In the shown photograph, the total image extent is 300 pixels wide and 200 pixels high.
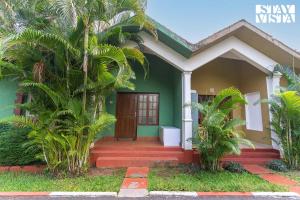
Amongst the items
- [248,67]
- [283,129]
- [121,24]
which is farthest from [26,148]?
[248,67]

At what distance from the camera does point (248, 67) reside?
951 cm

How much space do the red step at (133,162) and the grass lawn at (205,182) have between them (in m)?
0.55

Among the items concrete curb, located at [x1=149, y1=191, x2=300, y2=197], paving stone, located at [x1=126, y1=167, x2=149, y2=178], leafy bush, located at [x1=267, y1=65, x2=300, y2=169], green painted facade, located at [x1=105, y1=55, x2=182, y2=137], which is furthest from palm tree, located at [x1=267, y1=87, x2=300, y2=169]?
paving stone, located at [x1=126, y1=167, x2=149, y2=178]

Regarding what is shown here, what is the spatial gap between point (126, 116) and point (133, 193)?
535cm

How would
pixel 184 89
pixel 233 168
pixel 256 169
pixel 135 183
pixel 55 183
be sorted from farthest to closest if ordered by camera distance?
pixel 184 89
pixel 256 169
pixel 233 168
pixel 135 183
pixel 55 183

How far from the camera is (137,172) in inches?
238

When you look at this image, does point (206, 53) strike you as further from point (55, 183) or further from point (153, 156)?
point (55, 183)

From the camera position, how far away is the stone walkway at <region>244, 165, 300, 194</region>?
504 cm

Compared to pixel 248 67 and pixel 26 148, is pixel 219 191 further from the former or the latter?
pixel 248 67

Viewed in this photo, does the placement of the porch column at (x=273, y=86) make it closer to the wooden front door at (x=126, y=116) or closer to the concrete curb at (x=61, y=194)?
the wooden front door at (x=126, y=116)

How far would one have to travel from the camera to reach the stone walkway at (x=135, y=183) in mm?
4566

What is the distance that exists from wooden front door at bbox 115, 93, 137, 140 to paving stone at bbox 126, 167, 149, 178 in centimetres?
317

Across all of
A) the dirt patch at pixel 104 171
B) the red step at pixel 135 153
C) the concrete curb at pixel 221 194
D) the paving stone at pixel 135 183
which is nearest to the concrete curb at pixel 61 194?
the paving stone at pixel 135 183

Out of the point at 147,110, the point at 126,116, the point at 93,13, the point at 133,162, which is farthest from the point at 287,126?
the point at 93,13
